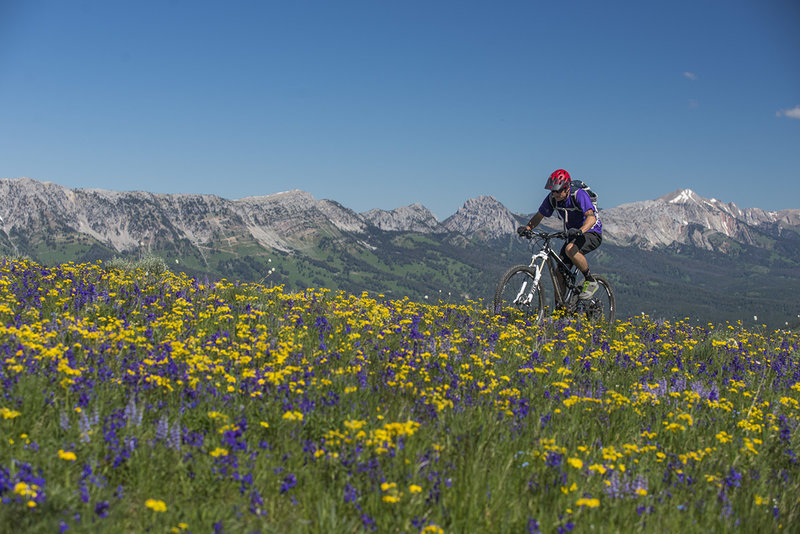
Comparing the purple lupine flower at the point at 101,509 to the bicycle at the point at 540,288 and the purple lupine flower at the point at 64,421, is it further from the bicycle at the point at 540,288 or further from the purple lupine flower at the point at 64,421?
the bicycle at the point at 540,288

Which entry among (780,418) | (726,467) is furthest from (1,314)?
(780,418)

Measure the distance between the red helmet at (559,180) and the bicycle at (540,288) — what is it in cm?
104

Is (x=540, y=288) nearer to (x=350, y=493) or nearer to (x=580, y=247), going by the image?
(x=580, y=247)

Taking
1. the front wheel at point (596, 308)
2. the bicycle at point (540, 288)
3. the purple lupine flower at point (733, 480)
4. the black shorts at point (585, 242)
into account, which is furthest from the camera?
the front wheel at point (596, 308)

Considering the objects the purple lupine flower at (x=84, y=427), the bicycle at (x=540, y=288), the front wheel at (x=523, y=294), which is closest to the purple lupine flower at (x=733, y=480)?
the purple lupine flower at (x=84, y=427)

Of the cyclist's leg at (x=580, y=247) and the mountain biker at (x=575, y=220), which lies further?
the cyclist's leg at (x=580, y=247)

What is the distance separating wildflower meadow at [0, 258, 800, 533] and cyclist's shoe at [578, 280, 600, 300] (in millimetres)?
5280

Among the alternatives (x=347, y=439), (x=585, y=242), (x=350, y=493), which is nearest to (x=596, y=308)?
(x=585, y=242)

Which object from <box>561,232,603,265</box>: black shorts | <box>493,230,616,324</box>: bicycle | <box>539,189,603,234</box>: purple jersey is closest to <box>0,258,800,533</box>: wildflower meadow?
<box>493,230,616,324</box>: bicycle

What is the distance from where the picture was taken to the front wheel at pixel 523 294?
443 inches

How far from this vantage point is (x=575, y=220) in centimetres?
1227

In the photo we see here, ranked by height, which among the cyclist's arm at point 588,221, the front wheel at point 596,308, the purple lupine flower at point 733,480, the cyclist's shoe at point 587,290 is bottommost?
the purple lupine flower at point 733,480

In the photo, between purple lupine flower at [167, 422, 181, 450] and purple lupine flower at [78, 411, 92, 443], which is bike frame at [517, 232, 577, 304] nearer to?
purple lupine flower at [167, 422, 181, 450]

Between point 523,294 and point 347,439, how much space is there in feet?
27.7
